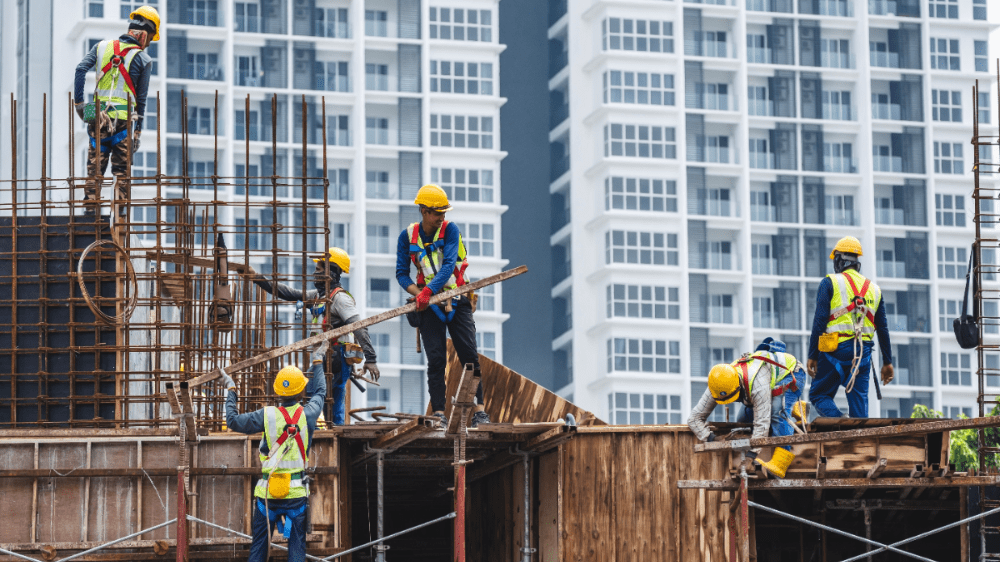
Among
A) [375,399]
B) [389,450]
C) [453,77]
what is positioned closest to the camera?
[389,450]

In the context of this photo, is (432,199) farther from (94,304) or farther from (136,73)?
(136,73)

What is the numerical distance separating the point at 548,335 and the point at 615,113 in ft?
46.3

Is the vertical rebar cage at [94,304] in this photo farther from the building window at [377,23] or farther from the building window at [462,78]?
the building window at [377,23]

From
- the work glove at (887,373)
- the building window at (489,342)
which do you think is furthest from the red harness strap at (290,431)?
the building window at (489,342)

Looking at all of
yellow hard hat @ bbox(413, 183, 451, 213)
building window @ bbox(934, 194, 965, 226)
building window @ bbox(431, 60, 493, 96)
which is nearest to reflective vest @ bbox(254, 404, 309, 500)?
yellow hard hat @ bbox(413, 183, 451, 213)

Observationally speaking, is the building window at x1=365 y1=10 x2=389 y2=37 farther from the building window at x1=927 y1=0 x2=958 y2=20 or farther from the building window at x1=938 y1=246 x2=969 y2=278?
the building window at x1=938 y1=246 x2=969 y2=278

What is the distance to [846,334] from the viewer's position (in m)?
19.1

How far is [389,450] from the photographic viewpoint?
18438mm

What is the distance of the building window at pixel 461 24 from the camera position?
94250 mm

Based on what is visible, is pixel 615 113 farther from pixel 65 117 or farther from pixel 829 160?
pixel 65 117

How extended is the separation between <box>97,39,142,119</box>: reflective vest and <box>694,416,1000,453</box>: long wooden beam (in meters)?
9.08

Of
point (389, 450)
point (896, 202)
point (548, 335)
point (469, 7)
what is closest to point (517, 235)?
point (548, 335)

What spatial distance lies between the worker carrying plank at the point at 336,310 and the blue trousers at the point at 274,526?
329 cm

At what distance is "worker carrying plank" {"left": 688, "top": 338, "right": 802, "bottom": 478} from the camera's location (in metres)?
17.8
